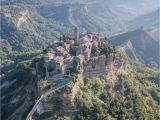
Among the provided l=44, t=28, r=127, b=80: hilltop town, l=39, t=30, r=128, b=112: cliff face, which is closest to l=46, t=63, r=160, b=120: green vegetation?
l=39, t=30, r=128, b=112: cliff face

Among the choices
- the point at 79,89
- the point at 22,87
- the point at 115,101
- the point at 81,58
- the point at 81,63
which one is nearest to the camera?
the point at 79,89

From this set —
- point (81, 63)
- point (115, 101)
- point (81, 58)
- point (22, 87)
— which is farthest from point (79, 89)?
point (22, 87)

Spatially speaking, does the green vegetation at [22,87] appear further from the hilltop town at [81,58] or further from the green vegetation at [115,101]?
the green vegetation at [115,101]

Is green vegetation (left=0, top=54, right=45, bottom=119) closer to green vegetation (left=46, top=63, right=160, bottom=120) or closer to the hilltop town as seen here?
the hilltop town

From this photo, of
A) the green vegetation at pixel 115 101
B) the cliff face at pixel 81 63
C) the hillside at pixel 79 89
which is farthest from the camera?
the cliff face at pixel 81 63

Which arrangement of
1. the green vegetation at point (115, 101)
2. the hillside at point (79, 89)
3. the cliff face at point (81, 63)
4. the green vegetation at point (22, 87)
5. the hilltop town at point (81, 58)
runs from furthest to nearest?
the green vegetation at point (22, 87)
the hilltop town at point (81, 58)
the cliff face at point (81, 63)
the green vegetation at point (115, 101)
the hillside at point (79, 89)

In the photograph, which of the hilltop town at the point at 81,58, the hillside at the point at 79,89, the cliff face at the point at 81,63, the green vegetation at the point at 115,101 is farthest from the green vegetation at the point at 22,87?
the green vegetation at the point at 115,101

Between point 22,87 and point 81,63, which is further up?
point 81,63

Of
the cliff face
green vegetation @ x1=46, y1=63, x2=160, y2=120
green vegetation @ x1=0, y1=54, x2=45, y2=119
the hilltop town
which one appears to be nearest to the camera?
green vegetation @ x1=46, y1=63, x2=160, y2=120

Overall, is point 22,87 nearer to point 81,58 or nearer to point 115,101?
point 81,58

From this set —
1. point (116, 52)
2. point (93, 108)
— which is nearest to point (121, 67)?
point (116, 52)

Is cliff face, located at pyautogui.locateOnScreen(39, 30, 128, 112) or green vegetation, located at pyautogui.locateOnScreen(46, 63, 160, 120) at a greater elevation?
cliff face, located at pyautogui.locateOnScreen(39, 30, 128, 112)
